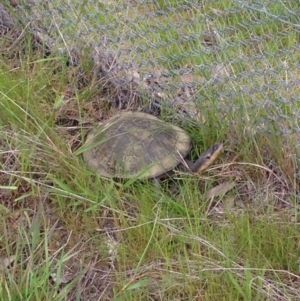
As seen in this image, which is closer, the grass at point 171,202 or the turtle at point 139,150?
the grass at point 171,202

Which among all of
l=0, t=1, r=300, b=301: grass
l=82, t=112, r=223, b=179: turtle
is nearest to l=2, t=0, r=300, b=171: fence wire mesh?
l=0, t=1, r=300, b=301: grass

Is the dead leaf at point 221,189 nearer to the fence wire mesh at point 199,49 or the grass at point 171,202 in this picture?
the grass at point 171,202

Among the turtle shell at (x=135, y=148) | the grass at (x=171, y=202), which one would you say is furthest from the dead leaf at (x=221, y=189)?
the turtle shell at (x=135, y=148)

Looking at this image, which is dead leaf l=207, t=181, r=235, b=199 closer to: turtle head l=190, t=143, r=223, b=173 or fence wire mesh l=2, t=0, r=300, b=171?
turtle head l=190, t=143, r=223, b=173

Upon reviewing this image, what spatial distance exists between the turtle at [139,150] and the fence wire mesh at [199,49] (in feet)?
0.39

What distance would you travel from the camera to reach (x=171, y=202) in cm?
170

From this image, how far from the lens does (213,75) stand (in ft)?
6.13

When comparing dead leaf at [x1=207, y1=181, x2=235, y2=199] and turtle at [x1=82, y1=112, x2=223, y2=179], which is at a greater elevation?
turtle at [x1=82, y1=112, x2=223, y2=179]

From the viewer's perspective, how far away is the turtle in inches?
71.6

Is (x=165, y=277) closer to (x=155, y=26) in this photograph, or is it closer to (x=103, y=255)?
(x=103, y=255)

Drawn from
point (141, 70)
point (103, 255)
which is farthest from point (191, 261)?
point (141, 70)

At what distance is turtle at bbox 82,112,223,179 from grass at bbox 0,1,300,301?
42 mm

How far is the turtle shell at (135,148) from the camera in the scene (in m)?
1.82

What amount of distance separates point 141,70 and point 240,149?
499mm
